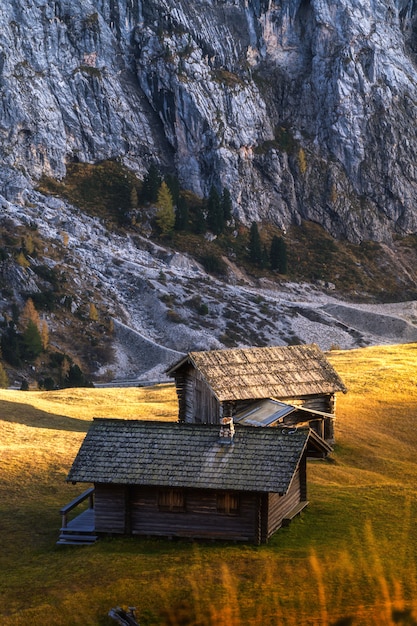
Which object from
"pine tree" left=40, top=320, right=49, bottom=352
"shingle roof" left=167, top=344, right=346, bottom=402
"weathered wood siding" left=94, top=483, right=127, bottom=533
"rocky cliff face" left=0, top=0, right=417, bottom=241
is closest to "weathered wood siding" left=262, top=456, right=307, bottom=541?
"weathered wood siding" left=94, top=483, right=127, bottom=533

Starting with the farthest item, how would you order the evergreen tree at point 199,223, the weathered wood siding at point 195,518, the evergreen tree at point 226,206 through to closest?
1. the evergreen tree at point 226,206
2. the evergreen tree at point 199,223
3. the weathered wood siding at point 195,518

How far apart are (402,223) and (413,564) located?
157 m

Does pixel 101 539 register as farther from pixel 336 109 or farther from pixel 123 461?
pixel 336 109

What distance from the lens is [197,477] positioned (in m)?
28.3

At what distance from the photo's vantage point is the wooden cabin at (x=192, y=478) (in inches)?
1111

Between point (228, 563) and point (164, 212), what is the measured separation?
122 meters

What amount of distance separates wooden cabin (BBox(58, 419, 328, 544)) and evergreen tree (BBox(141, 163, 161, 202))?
4756 inches

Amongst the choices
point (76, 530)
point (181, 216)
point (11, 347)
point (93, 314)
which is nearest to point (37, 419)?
point (76, 530)

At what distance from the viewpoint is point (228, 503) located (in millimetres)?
28500

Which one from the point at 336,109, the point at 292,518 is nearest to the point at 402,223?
the point at 336,109

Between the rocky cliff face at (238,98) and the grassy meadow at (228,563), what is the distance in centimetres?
11640

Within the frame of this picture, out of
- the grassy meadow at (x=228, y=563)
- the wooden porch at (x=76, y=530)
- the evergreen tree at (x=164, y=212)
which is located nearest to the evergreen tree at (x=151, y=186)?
the evergreen tree at (x=164, y=212)

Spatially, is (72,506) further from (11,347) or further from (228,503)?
(11,347)

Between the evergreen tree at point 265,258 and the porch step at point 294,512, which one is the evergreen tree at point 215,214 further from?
the porch step at point 294,512
